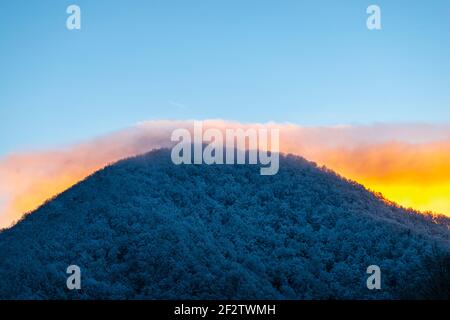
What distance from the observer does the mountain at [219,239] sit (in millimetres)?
31875

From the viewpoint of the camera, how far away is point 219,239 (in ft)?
118

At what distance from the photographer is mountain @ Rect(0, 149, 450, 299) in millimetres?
31875
